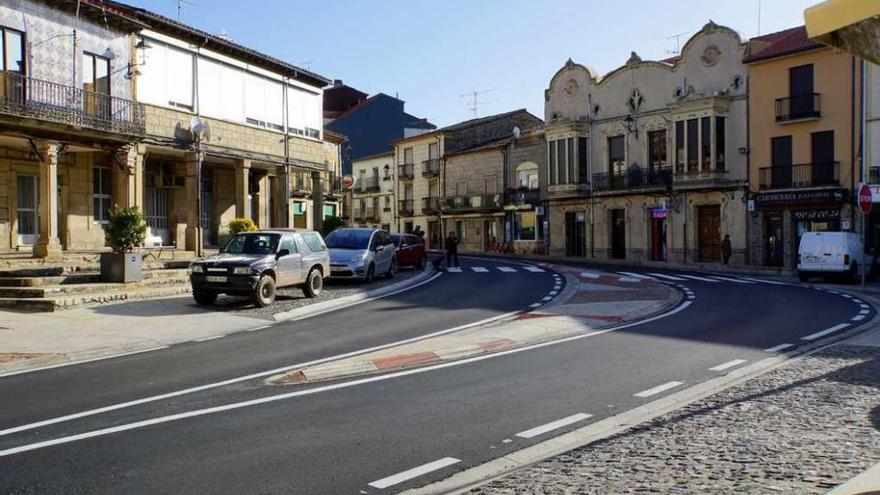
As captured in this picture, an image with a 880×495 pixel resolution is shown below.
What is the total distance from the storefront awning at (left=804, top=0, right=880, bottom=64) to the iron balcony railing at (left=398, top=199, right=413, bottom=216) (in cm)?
6225

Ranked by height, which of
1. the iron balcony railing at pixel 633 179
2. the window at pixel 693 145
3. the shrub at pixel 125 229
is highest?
the window at pixel 693 145

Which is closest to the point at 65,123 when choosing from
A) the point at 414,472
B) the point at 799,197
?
the point at 414,472

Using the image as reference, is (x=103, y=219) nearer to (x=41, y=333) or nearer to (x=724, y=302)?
(x=41, y=333)

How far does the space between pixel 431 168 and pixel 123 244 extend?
45.8 metres

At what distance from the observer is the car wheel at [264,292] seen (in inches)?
661

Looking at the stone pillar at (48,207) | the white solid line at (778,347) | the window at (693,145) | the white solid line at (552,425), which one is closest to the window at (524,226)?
the window at (693,145)

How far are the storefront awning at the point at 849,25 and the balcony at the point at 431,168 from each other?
58.5 meters

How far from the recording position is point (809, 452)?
557cm

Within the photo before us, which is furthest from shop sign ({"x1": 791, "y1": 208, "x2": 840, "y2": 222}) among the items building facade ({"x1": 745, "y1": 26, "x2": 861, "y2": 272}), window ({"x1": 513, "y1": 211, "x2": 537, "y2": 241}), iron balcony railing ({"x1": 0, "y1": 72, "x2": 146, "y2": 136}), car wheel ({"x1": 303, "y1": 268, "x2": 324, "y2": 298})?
iron balcony railing ({"x1": 0, "y1": 72, "x2": 146, "y2": 136})

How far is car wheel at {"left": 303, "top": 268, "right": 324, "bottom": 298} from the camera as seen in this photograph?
18.9 m

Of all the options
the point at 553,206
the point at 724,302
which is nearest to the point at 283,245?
the point at 724,302

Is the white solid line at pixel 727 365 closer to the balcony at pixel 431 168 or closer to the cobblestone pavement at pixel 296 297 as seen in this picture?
the cobblestone pavement at pixel 296 297

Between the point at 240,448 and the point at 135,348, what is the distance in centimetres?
661

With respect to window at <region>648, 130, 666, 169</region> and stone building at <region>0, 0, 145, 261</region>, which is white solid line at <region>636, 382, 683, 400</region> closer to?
stone building at <region>0, 0, 145, 261</region>
